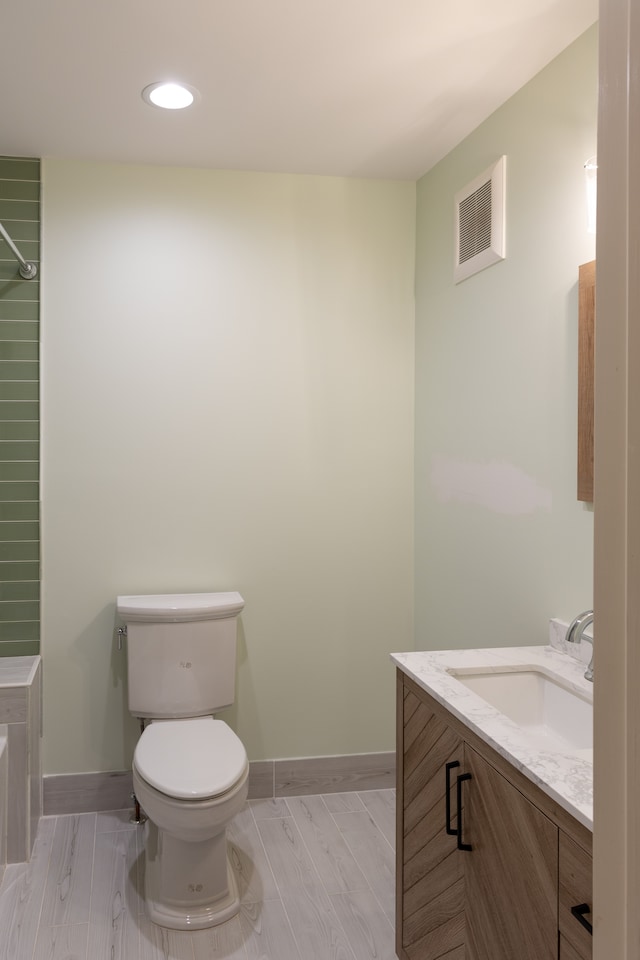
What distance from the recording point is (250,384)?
3.16 metres

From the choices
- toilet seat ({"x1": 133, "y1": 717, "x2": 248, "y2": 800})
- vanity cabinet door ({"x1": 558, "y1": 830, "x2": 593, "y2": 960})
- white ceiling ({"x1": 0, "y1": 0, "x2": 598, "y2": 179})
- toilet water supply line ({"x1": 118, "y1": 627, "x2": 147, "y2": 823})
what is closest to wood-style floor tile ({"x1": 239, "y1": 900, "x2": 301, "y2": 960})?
toilet seat ({"x1": 133, "y1": 717, "x2": 248, "y2": 800})

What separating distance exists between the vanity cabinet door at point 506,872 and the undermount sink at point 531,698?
0.34 metres

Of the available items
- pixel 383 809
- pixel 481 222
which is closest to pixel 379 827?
pixel 383 809

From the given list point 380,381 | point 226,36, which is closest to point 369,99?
point 226,36

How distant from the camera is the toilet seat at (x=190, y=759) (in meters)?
2.26

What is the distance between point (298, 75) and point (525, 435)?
50.1 inches

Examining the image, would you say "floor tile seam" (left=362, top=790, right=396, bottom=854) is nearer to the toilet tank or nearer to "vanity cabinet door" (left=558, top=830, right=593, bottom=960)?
the toilet tank

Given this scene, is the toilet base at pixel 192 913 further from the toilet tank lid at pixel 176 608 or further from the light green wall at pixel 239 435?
the toilet tank lid at pixel 176 608

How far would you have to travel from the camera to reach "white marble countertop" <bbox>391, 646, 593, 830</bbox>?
1.27 meters

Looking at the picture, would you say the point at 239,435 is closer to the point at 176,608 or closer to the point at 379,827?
the point at 176,608

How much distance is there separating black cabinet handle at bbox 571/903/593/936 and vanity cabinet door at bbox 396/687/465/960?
0.48 metres

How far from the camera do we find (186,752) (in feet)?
8.13

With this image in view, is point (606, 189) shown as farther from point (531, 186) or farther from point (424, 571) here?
point (424, 571)

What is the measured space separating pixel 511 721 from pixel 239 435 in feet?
5.89
